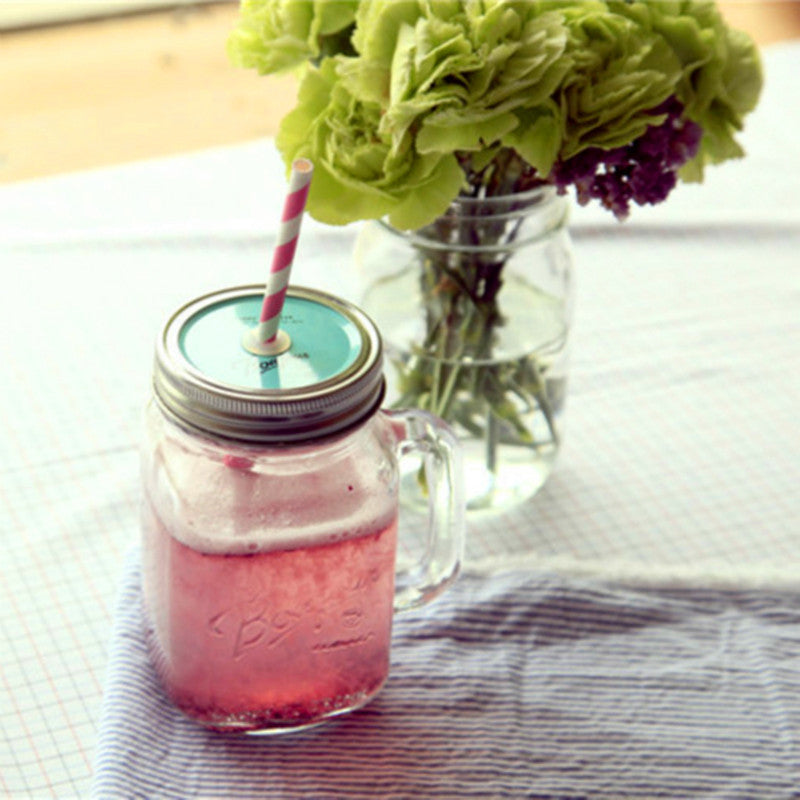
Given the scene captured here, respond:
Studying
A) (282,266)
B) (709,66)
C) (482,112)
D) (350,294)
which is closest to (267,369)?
(282,266)

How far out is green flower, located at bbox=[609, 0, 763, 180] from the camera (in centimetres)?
74

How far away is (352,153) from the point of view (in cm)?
71

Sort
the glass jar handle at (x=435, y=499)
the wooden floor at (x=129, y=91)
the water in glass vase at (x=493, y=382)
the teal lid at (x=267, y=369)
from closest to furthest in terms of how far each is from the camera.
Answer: the teal lid at (x=267, y=369) → the glass jar handle at (x=435, y=499) → the water in glass vase at (x=493, y=382) → the wooden floor at (x=129, y=91)

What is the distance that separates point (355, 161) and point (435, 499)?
197 mm

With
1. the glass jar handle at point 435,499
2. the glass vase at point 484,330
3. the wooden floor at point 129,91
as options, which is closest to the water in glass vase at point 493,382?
the glass vase at point 484,330

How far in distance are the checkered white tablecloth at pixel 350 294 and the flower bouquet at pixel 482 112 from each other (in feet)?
0.59

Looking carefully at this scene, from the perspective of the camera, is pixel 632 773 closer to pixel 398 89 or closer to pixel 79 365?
pixel 398 89

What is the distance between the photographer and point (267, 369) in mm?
647

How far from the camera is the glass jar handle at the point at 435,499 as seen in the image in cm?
73

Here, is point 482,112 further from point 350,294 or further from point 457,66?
point 350,294

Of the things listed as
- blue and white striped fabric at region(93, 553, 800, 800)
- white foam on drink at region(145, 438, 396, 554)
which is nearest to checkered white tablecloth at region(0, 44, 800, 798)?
blue and white striped fabric at region(93, 553, 800, 800)

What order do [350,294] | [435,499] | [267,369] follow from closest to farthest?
1. [267,369]
2. [435,499]
3. [350,294]

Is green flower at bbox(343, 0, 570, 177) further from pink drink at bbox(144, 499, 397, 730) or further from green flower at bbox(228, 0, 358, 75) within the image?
pink drink at bbox(144, 499, 397, 730)

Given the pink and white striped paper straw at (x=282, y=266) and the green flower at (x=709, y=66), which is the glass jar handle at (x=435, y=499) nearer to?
the pink and white striped paper straw at (x=282, y=266)
